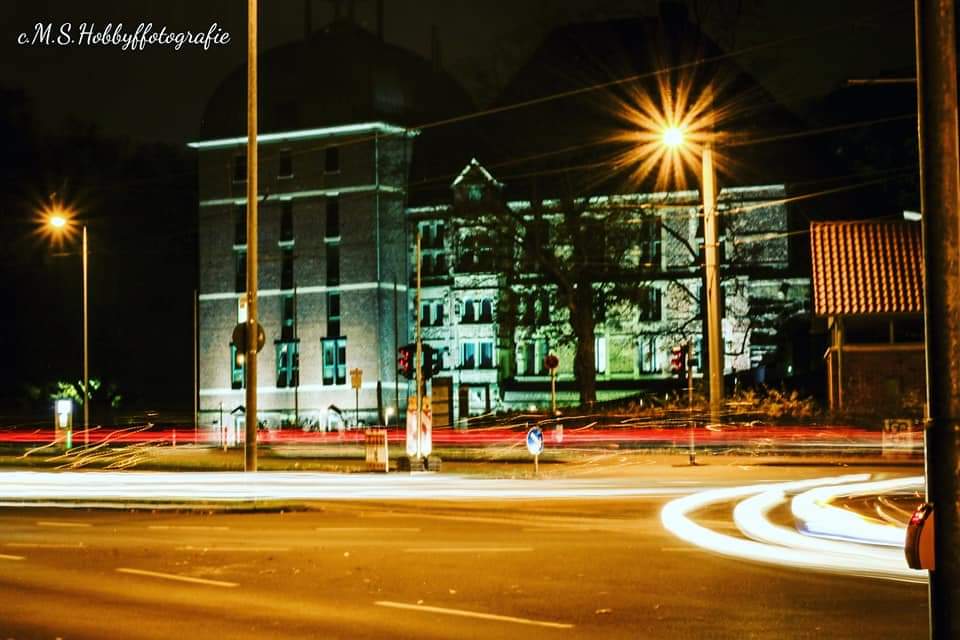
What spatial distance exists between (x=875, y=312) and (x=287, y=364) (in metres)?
42.6

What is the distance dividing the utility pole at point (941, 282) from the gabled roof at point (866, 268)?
41864mm

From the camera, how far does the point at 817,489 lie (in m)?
23.7

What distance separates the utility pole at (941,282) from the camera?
6180 millimetres

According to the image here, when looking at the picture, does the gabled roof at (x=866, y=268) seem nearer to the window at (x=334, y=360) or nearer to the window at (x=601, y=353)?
the window at (x=601, y=353)

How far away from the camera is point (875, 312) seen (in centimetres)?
4781

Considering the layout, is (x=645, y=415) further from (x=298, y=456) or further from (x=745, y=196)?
(x=745, y=196)

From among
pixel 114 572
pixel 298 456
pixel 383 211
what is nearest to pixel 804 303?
pixel 383 211

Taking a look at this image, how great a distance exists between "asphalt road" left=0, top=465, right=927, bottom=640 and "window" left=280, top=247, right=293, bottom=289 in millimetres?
63629

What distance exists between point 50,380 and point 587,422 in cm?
Result: 4787

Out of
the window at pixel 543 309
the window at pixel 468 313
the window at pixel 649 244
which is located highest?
the window at pixel 649 244

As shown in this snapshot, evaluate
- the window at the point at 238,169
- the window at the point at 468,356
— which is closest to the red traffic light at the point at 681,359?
the window at the point at 468,356

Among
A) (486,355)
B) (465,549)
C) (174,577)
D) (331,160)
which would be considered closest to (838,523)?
(465,549)

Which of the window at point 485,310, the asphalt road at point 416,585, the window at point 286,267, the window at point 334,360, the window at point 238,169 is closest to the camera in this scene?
the asphalt road at point 416,585

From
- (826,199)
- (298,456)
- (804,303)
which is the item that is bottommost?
(298,456)
